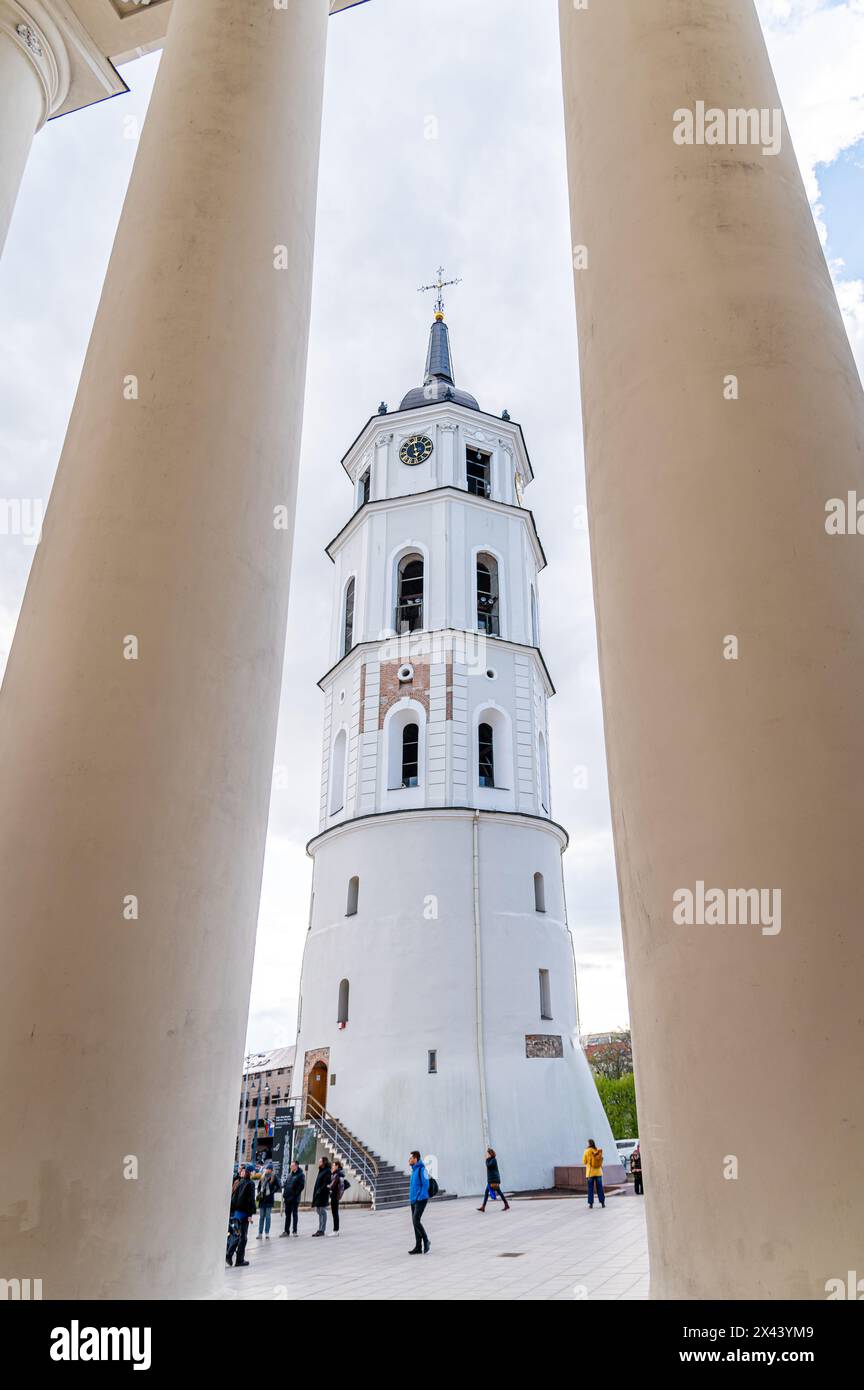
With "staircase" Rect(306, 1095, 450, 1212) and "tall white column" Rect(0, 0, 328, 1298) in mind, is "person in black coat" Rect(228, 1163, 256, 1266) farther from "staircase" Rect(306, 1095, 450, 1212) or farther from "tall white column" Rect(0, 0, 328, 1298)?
"tall white column" Rect(0, 0, 328, 1298)

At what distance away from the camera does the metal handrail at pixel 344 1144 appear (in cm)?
2616

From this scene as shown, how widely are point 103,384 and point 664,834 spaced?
3.45 m

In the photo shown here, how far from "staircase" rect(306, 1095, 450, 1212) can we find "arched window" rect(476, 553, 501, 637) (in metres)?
17.5

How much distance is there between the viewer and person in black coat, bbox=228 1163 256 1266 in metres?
14.1

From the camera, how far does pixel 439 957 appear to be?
3016 cm

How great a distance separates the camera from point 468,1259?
44.1 feet

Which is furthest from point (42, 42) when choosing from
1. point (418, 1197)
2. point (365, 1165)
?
point (365, 1165)

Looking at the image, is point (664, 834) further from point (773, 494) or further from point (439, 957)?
point (439, 957)

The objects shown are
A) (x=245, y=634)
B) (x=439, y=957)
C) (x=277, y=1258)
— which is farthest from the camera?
(x=439, y=957)

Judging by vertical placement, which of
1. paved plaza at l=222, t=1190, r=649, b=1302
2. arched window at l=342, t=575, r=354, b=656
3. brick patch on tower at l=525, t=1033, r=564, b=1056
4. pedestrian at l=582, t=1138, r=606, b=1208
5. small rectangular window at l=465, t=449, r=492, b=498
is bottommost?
paved plaza at l=222, t=1190, r=649, b=1302

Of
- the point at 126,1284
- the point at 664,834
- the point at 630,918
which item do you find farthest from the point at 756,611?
the point at 126,1284

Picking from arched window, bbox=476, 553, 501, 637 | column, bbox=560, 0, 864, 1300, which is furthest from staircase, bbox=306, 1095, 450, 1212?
column, bbox=560, 0, 864, 1300

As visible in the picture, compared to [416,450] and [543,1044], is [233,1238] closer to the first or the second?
[543,1044]

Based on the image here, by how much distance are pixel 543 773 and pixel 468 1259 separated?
2279cm
